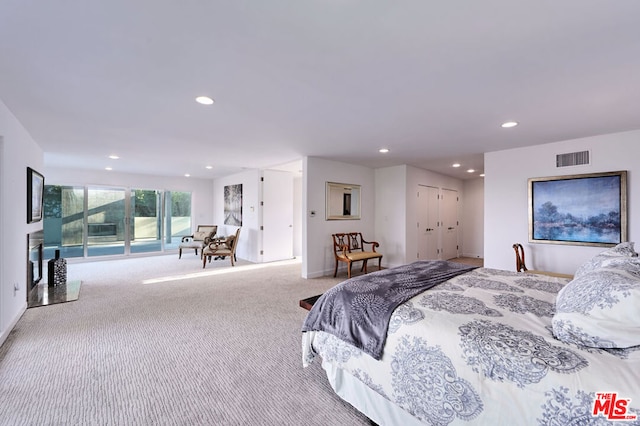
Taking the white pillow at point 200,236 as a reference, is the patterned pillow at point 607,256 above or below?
above

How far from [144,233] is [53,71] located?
675 cm

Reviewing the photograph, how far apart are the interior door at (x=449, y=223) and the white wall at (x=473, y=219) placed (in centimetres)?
44

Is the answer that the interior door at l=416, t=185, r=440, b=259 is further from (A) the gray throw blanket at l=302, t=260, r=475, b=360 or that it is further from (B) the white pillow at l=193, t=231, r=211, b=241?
(B) the white pillow at l=193, t=231, r=211, b=241

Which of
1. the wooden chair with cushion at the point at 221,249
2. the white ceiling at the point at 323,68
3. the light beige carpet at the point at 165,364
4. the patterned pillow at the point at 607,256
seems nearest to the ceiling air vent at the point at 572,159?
the white ceiling at the point at 323,68

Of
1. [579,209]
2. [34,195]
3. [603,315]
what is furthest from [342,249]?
[34,195]

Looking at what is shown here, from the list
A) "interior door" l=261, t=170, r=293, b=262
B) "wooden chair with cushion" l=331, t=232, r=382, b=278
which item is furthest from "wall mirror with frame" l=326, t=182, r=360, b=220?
"interior door" l=261, t=170, r=293, b=262

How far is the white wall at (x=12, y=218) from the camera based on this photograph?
2.76 m

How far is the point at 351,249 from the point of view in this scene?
6.03 metres

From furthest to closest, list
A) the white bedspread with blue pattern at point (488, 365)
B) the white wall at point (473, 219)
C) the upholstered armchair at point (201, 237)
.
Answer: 1. the white wall at point (473, 219)
2. the upholstered armchair at point (201, 237)
3. the white bedspread with blue pattern at point (488, 365)

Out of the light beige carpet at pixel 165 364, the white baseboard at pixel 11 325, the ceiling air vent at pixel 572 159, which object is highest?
the ceiling air vent at pixel 572 159

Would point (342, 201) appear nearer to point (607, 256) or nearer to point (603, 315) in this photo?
point (607, 256)

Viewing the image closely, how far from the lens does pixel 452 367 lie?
134 cm

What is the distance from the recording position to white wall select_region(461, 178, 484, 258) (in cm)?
765

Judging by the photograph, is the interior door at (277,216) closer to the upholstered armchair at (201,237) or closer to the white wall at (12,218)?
the upholstered armchair at (201,237)
